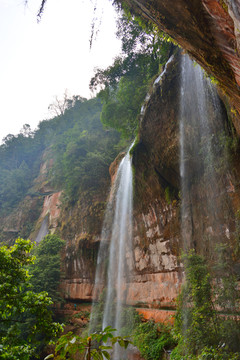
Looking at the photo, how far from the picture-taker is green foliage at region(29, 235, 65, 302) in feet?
42.0

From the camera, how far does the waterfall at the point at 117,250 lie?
11703 millimetres

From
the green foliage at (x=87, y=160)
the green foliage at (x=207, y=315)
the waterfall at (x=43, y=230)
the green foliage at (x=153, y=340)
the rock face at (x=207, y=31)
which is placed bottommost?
the green foliage at (x=153, y=340)

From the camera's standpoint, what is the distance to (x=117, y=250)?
42.3 feet

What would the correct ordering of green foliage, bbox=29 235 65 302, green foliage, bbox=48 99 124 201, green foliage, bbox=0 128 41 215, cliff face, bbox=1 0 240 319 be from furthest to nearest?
1. green foliage, bbox=0 128 41 215
2. green foliage, bbox=48 99 124 201
3. green foliage, bbox=29 235 65 302
4. cliff face, bbox=1 0 240 319

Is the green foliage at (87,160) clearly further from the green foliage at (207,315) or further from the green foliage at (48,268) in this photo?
the green foliage at (207,315)

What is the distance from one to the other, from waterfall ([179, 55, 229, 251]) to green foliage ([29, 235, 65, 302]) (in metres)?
8.64

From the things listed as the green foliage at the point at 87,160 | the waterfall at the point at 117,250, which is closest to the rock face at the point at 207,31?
the waterfall at the point at 117,250

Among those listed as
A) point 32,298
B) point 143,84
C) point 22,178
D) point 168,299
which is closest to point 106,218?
point 168,299

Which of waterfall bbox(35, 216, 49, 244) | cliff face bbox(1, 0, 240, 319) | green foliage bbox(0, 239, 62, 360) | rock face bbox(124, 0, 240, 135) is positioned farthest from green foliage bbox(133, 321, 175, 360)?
waterfall bbox(35, 216, 49, 244)

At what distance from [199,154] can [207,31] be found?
5.27m

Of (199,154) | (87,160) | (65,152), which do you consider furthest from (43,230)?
(199,154)

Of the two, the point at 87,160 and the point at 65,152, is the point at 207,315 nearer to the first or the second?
the point at 87,160

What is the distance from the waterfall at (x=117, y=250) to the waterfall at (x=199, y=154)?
363 cm

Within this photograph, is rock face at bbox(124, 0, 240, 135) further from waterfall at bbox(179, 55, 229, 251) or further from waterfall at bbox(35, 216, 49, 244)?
waterfall at bbox(35, 216, 49, 244)
